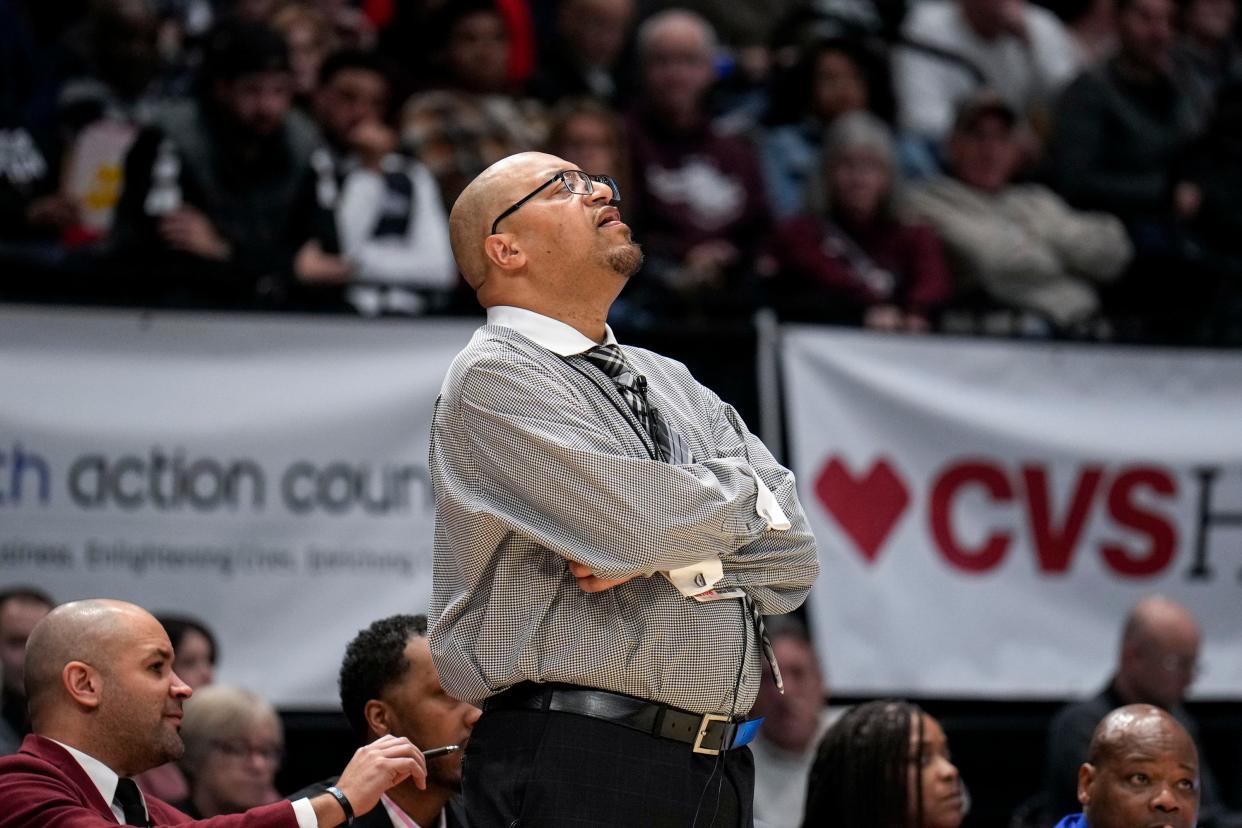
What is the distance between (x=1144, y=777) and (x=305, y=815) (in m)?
1.87

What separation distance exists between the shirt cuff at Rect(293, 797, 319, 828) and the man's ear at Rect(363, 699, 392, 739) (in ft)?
2.44

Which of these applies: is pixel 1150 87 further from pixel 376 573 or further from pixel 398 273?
pixel 376 573

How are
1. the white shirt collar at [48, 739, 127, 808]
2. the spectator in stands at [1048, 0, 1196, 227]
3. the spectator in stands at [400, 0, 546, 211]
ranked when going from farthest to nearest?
the spectator in stands at [1048, 0, 1196, 227], the spectator in stands at [400, 0, 546, 211], the white shirt collar at [48, 739, 127, 808]

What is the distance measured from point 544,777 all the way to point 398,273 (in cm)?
393

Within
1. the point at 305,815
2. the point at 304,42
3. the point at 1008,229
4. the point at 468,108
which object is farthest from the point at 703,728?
the point at 304,42

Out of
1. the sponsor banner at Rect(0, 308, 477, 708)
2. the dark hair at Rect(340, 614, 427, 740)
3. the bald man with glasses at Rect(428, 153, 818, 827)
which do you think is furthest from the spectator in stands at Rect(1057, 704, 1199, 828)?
the sponsor banner at Rect(0, 308, 477, 708)

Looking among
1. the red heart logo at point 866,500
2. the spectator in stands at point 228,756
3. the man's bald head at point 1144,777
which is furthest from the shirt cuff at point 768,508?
the red heart logo at point 866,500

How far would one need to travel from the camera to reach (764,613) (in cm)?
353

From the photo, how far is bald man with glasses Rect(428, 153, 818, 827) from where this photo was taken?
323cm

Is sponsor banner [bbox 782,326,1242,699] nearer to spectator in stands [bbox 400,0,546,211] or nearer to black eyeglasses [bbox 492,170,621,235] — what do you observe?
spectator in stands [bbox 400,0,546,211]

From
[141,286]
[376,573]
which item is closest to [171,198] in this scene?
[141,286]

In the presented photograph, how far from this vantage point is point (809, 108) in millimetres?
8602

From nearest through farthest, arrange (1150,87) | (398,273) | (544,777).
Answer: (544,777) → (398,273) → (1150,87)

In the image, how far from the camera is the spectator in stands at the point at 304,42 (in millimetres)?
7867
